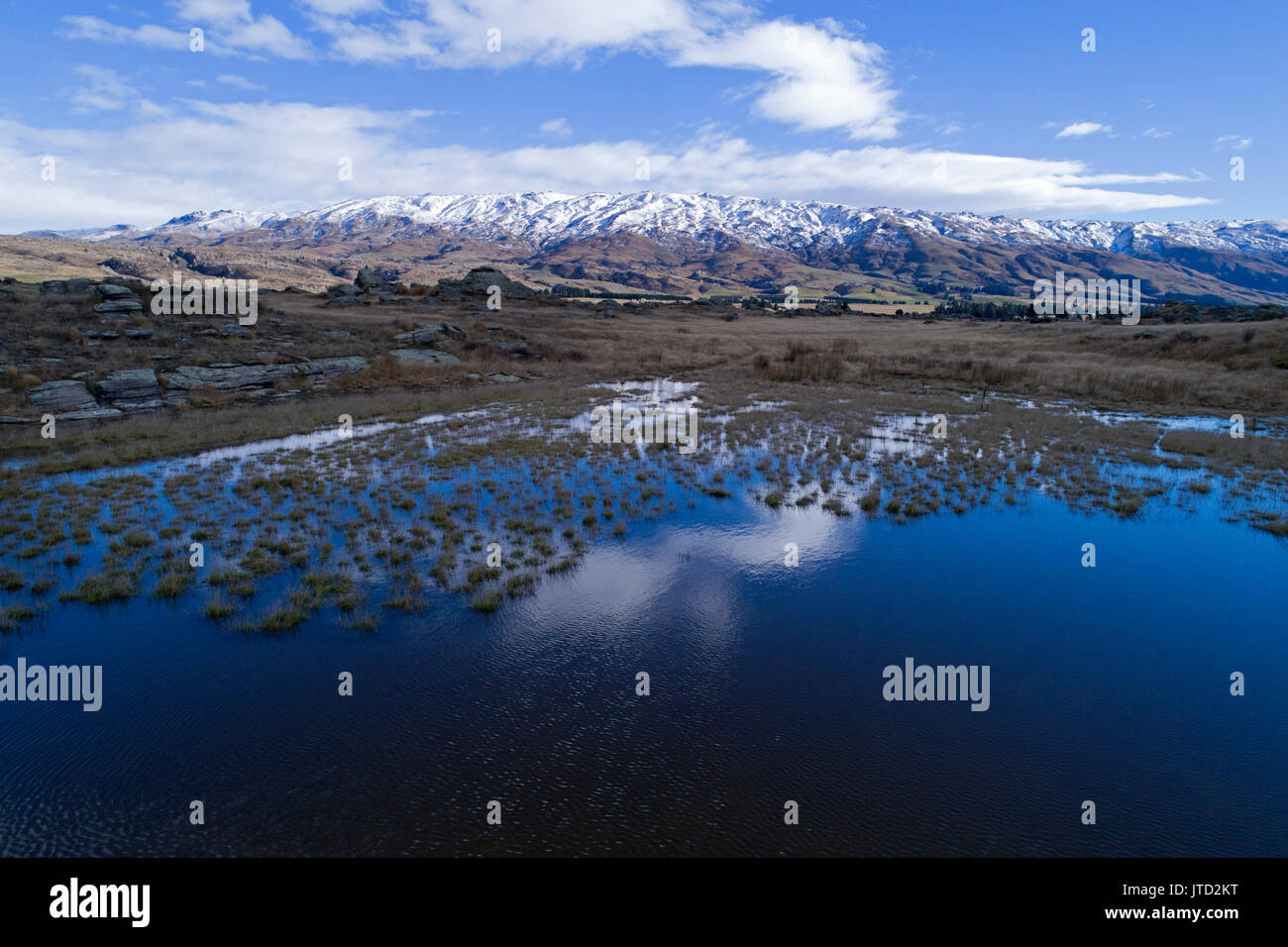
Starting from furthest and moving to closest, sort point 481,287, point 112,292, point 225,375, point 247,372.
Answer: point 481,287
point 112,292
point 247,372
point 225,375

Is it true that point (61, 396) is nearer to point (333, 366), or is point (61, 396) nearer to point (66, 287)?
point (333, 366)

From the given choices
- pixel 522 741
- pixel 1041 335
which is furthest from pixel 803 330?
pixel 522 741

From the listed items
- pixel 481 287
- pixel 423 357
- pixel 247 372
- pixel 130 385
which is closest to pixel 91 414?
pixel 130 385

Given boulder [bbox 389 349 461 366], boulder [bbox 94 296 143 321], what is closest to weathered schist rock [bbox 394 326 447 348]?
boulder [bbox 389 349 461 366]

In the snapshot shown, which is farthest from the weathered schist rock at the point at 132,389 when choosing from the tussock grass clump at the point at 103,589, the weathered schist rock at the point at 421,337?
the tussock grass clump at the point at 103,589

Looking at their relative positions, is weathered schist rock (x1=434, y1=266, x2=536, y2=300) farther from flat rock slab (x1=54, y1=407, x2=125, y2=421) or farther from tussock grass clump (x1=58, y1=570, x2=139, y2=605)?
tussock grass clump (x1=58, y1=570, x2=139, y2=605)
